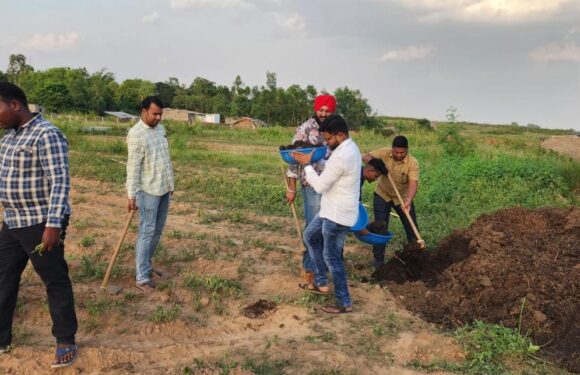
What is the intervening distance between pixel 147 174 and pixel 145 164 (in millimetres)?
96

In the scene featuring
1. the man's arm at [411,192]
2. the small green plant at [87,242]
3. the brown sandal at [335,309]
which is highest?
the man's arm at [411,192]

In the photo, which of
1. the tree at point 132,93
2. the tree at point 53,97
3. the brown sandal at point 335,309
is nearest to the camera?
the brown sandal at point 335,309

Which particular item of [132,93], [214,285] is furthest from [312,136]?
[132,93]

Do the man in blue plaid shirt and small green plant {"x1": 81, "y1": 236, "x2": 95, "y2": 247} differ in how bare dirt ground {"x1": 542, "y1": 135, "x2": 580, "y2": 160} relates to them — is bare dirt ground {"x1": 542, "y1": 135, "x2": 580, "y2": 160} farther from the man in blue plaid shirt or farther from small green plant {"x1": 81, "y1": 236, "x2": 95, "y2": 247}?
the man in blue plaid shirt

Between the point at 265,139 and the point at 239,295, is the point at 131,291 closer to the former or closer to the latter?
the point at 239,295

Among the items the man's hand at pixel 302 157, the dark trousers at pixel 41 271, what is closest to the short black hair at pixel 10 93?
the dark trousers at pixel 41 271

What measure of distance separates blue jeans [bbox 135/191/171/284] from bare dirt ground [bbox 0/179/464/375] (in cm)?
22

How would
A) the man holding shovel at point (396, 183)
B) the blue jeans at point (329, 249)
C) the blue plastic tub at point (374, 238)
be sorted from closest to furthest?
1. the blue jeans at point (329, 249)
2. the blue plastic tub at point (374, 238)
3. the man holding shovel at point (396, 183)

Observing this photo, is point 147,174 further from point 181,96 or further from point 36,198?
point 181,96

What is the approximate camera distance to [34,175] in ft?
9.69

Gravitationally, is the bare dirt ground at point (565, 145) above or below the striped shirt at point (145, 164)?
above

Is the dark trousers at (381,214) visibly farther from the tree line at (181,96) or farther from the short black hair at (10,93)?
the tree line at (181,96)

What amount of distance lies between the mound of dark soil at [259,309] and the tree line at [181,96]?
45554 mm

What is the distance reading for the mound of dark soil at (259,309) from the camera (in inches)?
161
